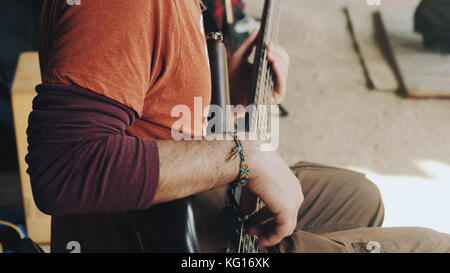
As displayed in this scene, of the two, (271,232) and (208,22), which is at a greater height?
(208,22)

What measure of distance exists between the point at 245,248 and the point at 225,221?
6 cm

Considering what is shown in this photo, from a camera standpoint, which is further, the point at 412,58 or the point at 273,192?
the point at 412,58

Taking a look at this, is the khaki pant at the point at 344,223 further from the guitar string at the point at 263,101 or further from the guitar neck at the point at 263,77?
the guitar neck at the point at 263,77

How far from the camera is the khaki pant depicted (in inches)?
28.1

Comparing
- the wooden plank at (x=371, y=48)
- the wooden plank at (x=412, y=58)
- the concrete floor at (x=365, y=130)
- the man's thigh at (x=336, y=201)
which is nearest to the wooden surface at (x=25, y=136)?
the man's thigh at (x=336, y=201)

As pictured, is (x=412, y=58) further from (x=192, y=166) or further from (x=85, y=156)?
(x=85, y=156)

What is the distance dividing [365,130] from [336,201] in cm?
106

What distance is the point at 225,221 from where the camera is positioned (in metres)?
0.66

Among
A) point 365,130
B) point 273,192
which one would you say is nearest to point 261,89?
point 273,192

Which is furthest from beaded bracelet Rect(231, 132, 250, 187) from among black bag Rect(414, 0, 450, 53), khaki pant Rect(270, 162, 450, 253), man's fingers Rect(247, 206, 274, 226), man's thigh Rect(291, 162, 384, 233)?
black bag Rect(414, 0, 450, 53)

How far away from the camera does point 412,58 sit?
7.09ft

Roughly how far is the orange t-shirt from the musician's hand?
0.66ft

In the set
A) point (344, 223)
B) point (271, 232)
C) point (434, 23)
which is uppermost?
point (434, 23)
